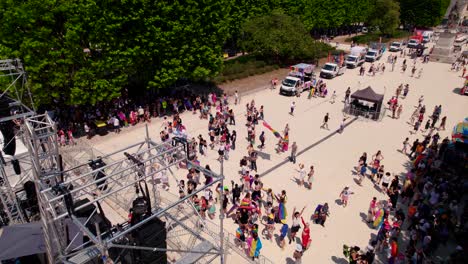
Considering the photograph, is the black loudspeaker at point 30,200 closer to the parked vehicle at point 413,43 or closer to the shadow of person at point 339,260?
the shadow of person at point 339,260

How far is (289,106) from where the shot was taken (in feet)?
95.0

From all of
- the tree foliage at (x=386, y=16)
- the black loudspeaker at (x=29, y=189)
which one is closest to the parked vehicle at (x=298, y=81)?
the black loudspeaker at (x=29, y=189)

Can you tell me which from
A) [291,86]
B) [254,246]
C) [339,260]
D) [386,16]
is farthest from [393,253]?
[386,16]

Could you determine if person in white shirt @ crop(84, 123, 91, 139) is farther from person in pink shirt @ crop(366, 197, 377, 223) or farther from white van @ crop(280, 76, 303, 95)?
person in pink shirt @ crop(366, 197, 377, 223)

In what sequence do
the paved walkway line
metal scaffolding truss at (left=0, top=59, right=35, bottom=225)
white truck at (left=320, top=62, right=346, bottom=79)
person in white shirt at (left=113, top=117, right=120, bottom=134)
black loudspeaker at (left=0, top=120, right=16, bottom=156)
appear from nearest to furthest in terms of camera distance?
metal scaffolding truss at (left=0, top=59, right=35, bottom=225)
black loudspeaker at (left=0, top=120, right=16, bottom=156)
the paved walkway line
person in white shirt at (left=113, top=117, right=120, bottom=134)
white truck at (left=320, top=62, right=346, bottom=79)

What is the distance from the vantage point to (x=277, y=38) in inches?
1559

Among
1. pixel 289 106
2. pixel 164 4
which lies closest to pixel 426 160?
pixel 289 106

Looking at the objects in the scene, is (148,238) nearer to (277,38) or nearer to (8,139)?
(8,139)

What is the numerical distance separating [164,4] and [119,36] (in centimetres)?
387

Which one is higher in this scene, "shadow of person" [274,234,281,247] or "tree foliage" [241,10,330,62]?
"tree foliage" [241,10,330,62]

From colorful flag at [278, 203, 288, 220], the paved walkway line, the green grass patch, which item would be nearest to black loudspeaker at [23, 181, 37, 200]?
colorful flag at [278, 203, 288, 220]

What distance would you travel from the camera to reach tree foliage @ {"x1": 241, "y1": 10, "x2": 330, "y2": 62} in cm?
3975

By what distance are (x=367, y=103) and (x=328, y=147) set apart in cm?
732

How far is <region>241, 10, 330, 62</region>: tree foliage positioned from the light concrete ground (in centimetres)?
706
